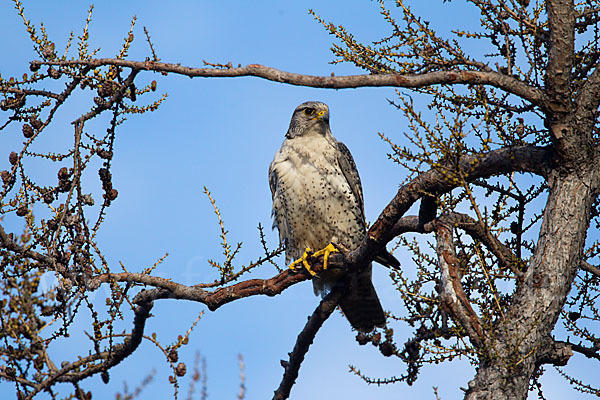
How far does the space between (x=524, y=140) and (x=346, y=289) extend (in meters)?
2.09

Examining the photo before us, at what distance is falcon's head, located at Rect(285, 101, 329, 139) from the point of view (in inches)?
246

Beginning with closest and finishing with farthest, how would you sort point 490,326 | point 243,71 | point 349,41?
point 490,326, point 243,71, point 349,41

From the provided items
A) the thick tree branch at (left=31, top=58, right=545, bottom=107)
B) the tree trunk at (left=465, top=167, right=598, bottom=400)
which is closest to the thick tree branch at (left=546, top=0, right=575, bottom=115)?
the thick tree branch at (left=31, top=58, right=545, bottom=107)

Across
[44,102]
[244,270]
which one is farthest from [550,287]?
[44,102]

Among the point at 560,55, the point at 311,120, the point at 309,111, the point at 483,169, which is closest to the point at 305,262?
the point at 311,120

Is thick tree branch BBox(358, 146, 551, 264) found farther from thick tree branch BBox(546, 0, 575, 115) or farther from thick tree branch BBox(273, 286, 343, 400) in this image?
thick tree branch BBox(273, 286, 343, 400)

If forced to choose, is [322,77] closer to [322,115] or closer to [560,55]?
[560,55]

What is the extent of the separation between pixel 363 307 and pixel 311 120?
6.27 ft

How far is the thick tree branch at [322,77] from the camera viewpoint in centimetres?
356

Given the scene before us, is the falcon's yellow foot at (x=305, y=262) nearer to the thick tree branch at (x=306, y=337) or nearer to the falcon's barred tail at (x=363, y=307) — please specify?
the thick tree branch at (x=306, y=337)

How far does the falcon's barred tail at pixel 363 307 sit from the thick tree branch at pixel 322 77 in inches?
98.7

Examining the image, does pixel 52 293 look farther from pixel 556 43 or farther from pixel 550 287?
pixel 556 43

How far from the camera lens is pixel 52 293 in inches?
125

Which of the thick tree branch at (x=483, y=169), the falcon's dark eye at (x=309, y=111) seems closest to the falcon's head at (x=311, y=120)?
the falcon's dark eye at (x=309, y=111)
